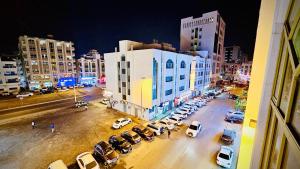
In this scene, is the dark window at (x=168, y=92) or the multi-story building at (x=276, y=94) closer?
the multi-story building at (x=276, y=94)

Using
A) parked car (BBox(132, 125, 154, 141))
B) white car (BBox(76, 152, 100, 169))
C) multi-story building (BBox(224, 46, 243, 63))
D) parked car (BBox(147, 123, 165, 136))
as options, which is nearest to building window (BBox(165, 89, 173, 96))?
parked car (BBox(147, 123, 165, 136))

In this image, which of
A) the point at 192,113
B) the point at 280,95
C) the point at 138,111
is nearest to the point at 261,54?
the point at 280,95

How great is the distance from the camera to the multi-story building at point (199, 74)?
34125 mm

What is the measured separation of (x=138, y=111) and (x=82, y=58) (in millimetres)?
48910

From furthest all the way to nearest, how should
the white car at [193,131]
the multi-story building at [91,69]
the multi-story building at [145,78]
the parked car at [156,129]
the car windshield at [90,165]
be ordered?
the multi-story building at [91,69], the multi-story building at [145,78], the parked car at [156,129], the white car at [193,131], the car windshield at [90,165]

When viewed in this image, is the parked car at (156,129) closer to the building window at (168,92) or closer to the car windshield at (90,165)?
the building window at (168,92)

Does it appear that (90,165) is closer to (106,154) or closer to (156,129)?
(106,154)

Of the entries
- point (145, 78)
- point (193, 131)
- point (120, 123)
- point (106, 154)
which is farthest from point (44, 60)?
point (193, 131)

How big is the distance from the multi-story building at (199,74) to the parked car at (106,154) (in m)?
26.5

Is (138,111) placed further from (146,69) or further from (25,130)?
(25,130)

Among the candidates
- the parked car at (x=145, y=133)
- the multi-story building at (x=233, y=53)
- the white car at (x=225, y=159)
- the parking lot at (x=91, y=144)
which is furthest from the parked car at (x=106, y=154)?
the multi-story building at (x=233, y=53)

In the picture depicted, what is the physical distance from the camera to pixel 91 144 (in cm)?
1616

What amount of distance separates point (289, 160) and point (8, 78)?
61022 millimetres

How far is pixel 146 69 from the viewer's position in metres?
21.5
